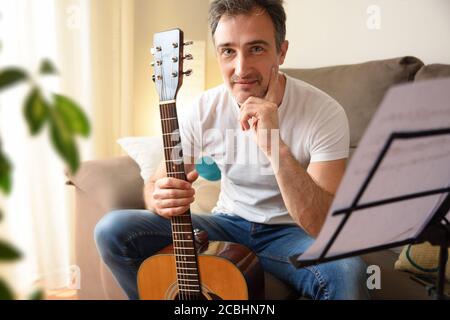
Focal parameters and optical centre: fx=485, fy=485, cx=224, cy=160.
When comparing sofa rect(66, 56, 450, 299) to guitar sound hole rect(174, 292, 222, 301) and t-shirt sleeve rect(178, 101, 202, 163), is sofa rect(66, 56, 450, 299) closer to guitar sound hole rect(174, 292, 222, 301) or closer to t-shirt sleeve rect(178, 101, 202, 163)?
t-shirt sleeve rect(178, 101, 202, 163)

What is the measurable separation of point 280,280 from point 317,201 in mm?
258

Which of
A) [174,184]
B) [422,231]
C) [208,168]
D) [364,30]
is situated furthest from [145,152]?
[422,231]

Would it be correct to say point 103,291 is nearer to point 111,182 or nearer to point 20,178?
point 111,182

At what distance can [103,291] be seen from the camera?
1.55 metres

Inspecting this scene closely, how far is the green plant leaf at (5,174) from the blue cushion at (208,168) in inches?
40.8

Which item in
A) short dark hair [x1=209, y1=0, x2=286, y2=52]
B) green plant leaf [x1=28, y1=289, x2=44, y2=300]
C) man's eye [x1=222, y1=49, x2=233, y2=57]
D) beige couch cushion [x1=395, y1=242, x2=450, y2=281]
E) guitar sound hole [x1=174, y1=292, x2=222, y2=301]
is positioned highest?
short dark hair [x1=209, y1=0, x2=286, y2=52]

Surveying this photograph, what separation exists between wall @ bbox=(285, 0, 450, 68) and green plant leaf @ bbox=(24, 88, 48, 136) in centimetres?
160

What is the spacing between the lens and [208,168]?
1439mm

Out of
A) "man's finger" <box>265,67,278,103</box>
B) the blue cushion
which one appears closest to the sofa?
the blue cushion

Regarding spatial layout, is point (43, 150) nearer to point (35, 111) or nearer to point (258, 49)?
point (258, 49)

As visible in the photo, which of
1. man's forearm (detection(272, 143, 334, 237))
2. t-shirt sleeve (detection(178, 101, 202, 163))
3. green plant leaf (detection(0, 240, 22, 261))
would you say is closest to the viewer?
green plant leaf (detection(0, 240, 22, 261))

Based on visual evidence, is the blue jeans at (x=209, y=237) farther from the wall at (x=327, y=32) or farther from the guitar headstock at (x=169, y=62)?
the wall at (x=327, y=32)

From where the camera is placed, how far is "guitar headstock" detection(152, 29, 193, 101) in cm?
105

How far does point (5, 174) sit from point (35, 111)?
5cm
